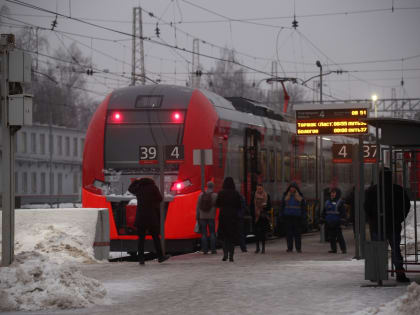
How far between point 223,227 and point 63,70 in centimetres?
7919

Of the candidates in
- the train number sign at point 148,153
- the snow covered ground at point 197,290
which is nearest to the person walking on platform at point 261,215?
the train number sign at point 148,153

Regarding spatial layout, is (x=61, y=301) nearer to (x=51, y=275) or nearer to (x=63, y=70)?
(x=51, y=275)

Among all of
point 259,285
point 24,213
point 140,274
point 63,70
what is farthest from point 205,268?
point 63,70

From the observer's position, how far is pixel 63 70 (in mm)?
96500

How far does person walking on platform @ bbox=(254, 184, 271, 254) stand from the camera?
74.0 feet

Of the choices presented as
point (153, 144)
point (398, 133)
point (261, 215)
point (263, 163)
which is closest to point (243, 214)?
point (261, 215)

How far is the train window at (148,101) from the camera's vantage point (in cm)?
2297

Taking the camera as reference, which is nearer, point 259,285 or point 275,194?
point 259,285

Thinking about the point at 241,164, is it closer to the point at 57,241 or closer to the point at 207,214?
the point at 207,214

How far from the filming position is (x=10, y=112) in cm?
1330

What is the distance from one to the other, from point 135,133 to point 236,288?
982cm

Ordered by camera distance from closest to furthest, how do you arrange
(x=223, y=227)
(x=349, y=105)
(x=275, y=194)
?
(x=223, y=227)
(x=349, y=105)
(x=275, y=194)

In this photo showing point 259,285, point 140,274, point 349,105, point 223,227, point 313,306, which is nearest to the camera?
point 313,306

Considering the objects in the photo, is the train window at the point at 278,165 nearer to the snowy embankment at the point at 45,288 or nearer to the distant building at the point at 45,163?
the snowy embankment at the point at 45,288
